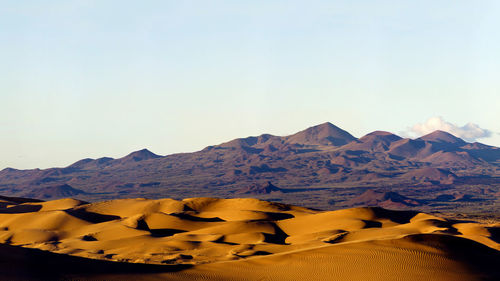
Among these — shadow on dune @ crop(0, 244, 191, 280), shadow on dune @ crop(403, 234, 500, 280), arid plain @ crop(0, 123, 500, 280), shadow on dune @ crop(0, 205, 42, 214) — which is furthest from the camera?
shadow on dune @ crop(0, 205, 42, 214)

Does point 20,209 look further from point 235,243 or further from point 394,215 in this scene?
point 394,215

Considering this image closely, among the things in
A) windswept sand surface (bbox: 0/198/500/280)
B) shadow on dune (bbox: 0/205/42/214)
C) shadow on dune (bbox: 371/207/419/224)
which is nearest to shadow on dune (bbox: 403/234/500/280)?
windswept sand surface (bbox: 0/198/500/280)

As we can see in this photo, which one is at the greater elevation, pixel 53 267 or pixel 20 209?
pixel 20 209

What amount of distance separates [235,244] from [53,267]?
19.3 metres

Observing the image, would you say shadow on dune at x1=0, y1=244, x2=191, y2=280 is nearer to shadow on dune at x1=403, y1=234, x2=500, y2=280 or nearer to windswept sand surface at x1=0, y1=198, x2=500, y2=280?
windswept sand surface at x1=0, y1=198, x2=500, y2=280

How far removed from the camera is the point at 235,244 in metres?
40.8

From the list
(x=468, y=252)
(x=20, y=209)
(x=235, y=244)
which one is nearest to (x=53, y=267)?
(x=468, y=252)

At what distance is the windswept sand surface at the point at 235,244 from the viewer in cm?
2369

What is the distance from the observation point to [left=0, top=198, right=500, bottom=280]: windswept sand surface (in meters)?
23.7

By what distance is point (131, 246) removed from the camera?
40219mm

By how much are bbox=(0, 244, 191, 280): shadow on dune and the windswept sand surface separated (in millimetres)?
33

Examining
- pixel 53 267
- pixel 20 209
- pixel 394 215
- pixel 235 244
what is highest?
pixel 20 209

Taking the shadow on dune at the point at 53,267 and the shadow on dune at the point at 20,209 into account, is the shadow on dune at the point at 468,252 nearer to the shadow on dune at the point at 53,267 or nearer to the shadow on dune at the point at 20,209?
the shadow on dune at the point at 53,267

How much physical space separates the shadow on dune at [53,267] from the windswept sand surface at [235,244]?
1.3 inches
